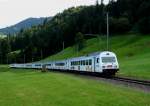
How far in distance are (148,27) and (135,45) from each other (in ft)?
60.1

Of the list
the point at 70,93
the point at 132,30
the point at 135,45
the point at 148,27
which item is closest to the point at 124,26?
the point at 132,30

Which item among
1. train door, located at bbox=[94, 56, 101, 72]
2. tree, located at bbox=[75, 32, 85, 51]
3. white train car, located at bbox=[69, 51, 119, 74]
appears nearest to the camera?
white train car, located at bbox=[69, 51, 119, 74]

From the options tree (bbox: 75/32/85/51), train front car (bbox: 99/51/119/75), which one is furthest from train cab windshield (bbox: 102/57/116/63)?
tree (bbox: 75/32/85/51)

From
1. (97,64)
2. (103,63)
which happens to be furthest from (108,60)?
(97,64)

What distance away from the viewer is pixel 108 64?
52969 mm

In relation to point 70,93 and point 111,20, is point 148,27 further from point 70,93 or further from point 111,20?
point 70,93

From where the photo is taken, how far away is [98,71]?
5359 centimetres

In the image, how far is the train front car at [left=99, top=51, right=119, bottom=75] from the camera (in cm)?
5243

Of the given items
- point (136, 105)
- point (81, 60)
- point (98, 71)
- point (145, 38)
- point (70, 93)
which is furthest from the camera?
point (145, 38)

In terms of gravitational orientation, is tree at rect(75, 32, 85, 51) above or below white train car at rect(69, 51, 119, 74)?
above

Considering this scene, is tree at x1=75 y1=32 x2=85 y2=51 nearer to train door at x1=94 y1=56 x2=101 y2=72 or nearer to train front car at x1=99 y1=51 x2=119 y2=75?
train door at x1=94 y1=56 x2=101 y2=72

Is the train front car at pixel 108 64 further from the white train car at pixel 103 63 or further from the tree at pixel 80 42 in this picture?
the tree at pixel 80 42

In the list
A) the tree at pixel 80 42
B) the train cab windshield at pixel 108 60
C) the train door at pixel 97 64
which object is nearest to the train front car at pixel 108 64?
the train cab windshield at pixel 108 60

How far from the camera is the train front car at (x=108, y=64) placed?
52.4m
